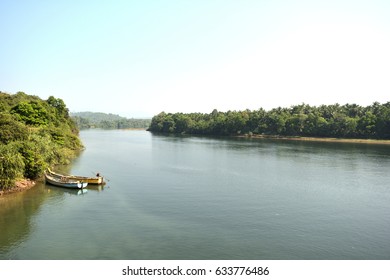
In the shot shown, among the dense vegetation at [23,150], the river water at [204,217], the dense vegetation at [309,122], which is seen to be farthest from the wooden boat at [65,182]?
the dense vegetation at [309,122]

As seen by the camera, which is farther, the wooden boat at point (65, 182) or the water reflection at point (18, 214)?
the wooden boat at point (65, 182)

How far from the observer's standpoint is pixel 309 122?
137 metres

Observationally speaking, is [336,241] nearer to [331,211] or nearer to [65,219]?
[331,211]

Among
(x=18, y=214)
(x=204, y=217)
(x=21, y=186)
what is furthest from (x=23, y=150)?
(x=204, y=217)

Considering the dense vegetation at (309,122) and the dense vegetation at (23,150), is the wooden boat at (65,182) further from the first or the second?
the dense vegetation at (309,122)

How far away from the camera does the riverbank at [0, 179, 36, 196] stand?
3685 centimetres

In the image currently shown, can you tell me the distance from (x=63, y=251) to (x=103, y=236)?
344 centimetres

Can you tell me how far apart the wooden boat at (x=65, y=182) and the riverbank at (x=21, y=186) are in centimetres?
211

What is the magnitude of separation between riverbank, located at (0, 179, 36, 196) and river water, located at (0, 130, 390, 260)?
36.3 inches

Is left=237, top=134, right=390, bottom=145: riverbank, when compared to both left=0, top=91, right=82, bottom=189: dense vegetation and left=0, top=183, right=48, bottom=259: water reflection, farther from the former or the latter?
left=0, top=183, right=48, bottom=259: water reflection

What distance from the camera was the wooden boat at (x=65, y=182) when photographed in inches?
1642

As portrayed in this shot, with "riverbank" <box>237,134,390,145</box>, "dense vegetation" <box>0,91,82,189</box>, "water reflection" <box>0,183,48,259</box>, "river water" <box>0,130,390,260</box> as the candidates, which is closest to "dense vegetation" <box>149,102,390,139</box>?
"riverbank" <box>237,134,390,145</box>

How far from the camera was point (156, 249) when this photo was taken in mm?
24016

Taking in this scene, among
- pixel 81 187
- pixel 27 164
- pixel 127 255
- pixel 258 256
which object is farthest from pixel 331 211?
pixel 27 164
